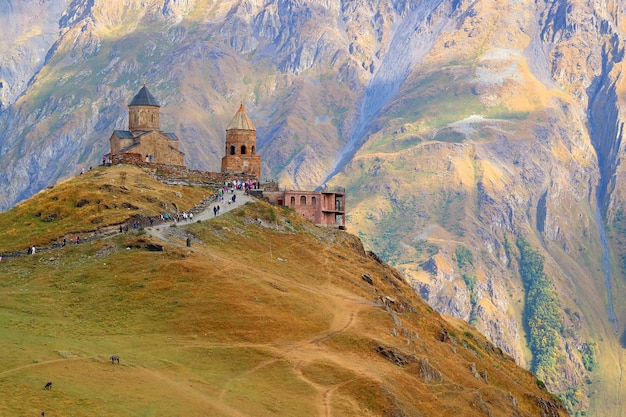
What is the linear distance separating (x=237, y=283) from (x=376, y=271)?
43717 mm

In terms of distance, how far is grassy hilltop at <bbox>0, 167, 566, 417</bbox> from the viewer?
3091 inches

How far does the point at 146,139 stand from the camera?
181 meters

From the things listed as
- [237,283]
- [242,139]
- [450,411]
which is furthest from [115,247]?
[242,139]

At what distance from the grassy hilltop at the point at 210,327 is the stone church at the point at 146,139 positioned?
3208 centimetres

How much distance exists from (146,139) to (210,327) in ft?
294

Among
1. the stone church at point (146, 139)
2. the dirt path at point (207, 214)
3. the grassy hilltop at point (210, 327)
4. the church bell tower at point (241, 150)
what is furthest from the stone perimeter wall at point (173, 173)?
the grassy hilltop at point (210, 327)

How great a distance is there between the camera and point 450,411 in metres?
101

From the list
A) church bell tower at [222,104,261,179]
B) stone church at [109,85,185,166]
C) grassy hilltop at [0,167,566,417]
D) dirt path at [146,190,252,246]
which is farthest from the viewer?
stone church at [109,85,185,166]

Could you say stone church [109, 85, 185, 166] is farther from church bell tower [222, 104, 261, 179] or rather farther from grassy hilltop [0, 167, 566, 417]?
grassy hilltop [0, 167, 566, 417]

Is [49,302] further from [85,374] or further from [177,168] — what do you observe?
[177,168]

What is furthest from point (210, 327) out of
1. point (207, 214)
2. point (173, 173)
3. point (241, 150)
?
point (241, 150)

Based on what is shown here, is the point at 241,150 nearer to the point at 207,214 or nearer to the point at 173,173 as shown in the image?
the point at 173,173

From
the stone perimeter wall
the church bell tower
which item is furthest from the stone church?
the stone perimeter wall

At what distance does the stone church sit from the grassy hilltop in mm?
32085
